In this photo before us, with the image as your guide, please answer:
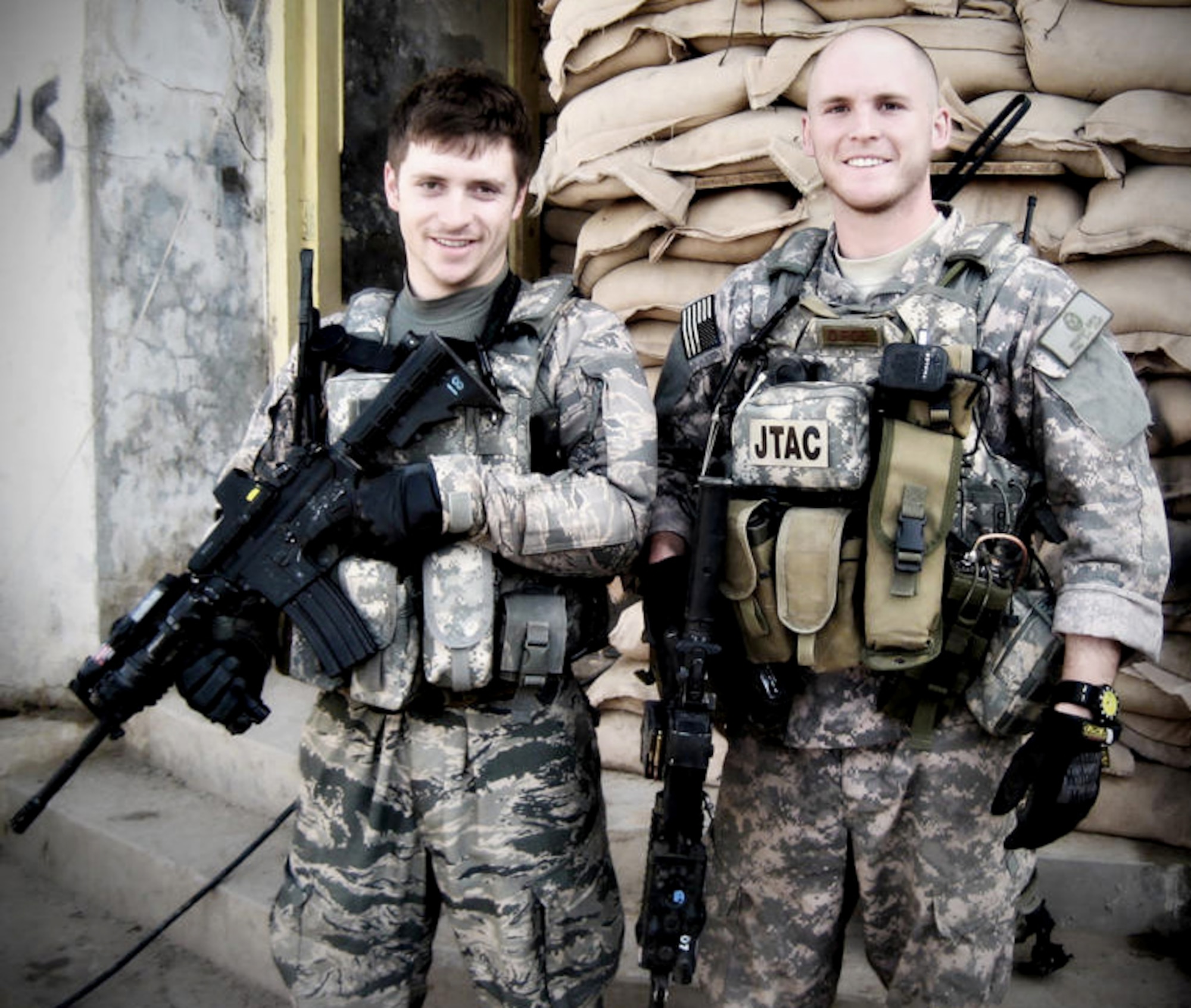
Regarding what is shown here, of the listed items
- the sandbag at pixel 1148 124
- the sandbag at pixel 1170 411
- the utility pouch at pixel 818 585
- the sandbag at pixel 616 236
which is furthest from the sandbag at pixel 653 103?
the utility pouch at pixel 818 585

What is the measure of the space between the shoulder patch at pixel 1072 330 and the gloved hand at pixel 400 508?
0.92m

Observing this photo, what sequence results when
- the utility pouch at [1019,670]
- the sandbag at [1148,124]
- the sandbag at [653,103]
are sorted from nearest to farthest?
the utility pouch at [1019,670] → the sandbag at [1148,124] → the sandbag at [653,103]

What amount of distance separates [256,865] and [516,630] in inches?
65.0

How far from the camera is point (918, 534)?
1.68 m

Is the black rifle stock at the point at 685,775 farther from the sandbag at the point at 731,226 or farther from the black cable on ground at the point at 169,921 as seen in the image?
the black cable on ground at the point at 169,921

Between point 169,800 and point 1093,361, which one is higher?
point 1093,361

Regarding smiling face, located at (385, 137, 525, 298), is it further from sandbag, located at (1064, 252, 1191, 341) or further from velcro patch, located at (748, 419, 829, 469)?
sandbag, located at (1064, 252, 1191, 341)

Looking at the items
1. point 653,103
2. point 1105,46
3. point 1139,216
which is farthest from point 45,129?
point 1139,216

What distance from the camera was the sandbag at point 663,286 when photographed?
2855mm

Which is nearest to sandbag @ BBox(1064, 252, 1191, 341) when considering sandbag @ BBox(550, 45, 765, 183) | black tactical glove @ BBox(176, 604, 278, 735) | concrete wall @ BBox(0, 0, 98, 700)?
sandbag @ BBox(550, 45, 765, 183)

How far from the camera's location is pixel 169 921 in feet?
9.59

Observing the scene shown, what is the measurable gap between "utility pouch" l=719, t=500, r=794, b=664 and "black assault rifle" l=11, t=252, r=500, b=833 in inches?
16.4

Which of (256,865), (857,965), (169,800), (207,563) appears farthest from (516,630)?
(169,800)

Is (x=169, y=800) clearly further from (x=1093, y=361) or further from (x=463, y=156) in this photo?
(x=1093, y=361)
